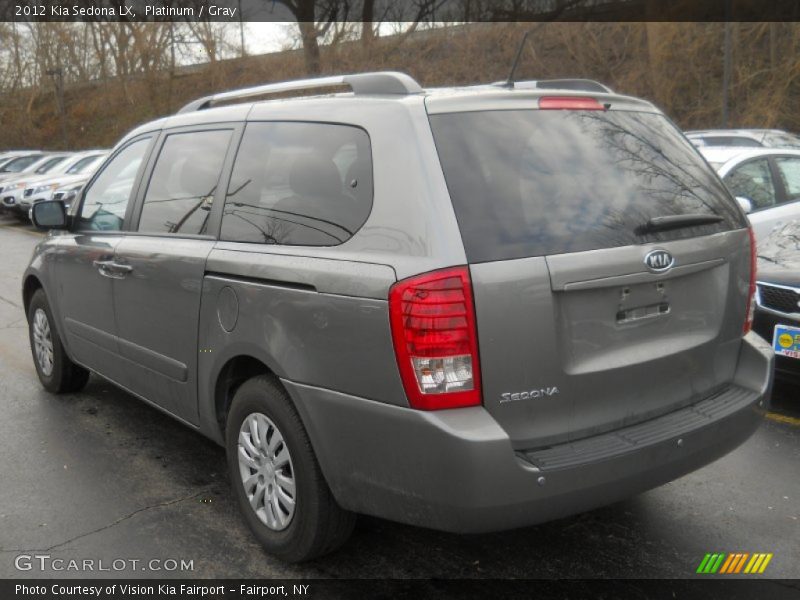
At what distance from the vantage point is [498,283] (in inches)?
103

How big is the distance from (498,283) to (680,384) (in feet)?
3.08

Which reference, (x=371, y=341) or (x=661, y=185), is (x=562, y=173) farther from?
(x=371, y=341)

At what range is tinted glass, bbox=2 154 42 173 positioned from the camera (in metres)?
26.5

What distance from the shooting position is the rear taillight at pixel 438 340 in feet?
8.49

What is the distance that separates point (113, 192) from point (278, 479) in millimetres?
2385

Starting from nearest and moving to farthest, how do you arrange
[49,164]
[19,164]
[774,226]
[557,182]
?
[557,182]
[774,226]
[49,164]
[19,164]

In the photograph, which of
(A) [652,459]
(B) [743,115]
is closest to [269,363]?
(A) [652,459]

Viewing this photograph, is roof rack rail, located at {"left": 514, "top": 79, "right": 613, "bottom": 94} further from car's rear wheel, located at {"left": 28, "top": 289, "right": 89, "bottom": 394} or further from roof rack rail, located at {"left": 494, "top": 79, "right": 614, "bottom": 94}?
car's rear wheel, located at {"left": 28, "top": 289, "right": 89, "bottom": 394}

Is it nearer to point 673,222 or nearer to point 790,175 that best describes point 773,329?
point 673,222

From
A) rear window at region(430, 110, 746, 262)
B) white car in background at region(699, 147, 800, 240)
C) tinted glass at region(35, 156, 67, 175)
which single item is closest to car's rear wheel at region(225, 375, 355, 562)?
rear window at region(430, 110, 746, 262)

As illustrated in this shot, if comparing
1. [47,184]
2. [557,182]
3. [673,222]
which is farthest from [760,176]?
[47,184]

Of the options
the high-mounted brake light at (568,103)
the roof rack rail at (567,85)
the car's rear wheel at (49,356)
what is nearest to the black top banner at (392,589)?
the high-mounted brake light at (568,103)

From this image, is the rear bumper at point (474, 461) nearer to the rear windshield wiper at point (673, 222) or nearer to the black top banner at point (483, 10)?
the rear windshield wiper at point (673, 222)

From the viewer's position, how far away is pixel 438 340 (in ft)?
8.50
